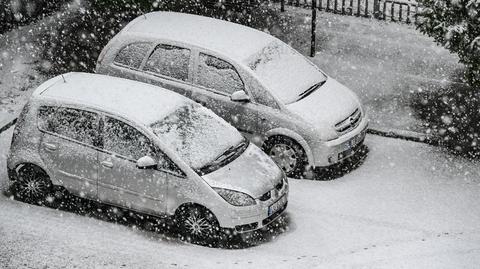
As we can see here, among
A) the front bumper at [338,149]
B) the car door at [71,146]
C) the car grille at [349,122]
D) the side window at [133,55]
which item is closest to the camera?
the car door at [71,146]

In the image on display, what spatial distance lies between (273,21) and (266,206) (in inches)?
286

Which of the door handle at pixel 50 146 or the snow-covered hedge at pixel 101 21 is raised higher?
the door handle at pixel 50 146


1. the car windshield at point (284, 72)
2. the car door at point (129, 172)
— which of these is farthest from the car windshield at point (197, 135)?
the car windshield at point (284, 72)

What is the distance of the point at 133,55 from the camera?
1289 centimetres

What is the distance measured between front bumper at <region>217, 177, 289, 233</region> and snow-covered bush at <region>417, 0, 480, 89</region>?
155 inches

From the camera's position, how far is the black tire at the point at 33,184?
36.2ft

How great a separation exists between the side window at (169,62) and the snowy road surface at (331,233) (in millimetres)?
2434

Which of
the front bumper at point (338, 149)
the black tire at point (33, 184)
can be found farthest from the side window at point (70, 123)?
the front bumper at point (338, 149)

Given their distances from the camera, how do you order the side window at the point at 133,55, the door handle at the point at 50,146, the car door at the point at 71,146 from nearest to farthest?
the car door at the point at 71,146 → the door handle at the point at 50,146 → the side window at the point at 133,55

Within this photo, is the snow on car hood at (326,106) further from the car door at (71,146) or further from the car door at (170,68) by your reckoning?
the car door at (71,146)

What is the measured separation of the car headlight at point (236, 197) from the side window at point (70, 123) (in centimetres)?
180

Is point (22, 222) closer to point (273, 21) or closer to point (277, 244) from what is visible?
point (277, 244)

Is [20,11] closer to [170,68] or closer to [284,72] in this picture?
[170,68]

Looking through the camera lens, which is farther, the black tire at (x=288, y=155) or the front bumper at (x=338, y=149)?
the black tire at (x=288, y=155)
